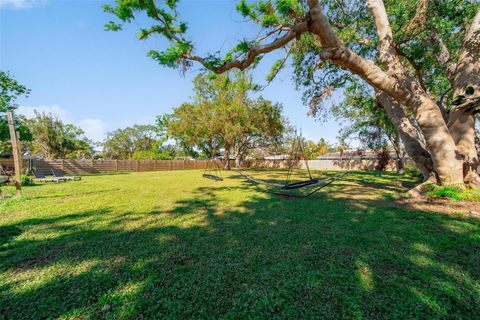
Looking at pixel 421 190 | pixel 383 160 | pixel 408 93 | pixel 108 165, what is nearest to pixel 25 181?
pixel 108 165

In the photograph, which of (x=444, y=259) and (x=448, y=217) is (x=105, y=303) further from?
(x=448, y=217)

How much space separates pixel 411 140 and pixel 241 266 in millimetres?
7191

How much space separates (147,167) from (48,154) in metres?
12.6

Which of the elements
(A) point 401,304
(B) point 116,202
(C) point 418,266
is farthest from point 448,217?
(B) point 116,202

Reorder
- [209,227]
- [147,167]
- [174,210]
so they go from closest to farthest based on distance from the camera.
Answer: [209,227] → [174,210] → [147,167]

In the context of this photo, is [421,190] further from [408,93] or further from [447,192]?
[408,93]

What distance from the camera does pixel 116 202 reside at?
5.43 meters

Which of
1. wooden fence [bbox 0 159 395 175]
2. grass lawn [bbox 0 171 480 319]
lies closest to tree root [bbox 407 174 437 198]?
grass lawn [bbox 0 171 480 319]

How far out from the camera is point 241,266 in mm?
2209

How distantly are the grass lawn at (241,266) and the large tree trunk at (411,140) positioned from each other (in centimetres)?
295

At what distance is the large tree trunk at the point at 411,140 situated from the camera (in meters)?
6.16

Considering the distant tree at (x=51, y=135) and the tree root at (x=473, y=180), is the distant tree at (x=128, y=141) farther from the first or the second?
the tree root at (x=473, y=180)

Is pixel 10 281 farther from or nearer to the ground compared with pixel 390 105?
nearer to the ground

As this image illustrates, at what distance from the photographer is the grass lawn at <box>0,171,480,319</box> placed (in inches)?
62.4
